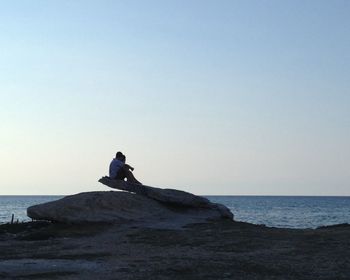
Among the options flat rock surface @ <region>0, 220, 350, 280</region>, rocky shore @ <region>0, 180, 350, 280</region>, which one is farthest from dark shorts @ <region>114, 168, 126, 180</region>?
flat rock surface @ <region>0, 220, 350, 280</region>

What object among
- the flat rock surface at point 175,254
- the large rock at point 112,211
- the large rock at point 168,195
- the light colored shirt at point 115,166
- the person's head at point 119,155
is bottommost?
the flat rock surface at point 175,254

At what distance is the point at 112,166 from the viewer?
27.1 meters

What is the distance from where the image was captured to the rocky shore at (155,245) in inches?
483

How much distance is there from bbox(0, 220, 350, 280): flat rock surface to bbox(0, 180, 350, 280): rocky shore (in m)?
0.02

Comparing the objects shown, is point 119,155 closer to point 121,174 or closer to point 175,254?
point 121,174

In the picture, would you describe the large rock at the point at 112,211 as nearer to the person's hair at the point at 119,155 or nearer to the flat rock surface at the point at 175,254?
the flat rock surface at the point at 175,254

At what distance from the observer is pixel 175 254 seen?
1463 centimetres

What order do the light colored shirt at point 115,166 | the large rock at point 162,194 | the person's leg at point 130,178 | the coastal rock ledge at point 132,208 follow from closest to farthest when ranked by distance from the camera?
the coastal rock ledge at point 132,208, the large rock at point 162,194, the light colored shirt at point 115,166, the person's leg at point 130,178

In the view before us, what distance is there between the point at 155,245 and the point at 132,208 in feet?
25.6

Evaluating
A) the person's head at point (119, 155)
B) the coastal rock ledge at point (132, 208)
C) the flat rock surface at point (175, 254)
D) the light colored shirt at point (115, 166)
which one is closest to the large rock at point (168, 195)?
the coastal rock ledge at point (132, 208)

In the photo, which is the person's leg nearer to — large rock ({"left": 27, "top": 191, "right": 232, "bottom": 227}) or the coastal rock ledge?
the coastal rock ledge

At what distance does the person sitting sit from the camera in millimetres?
26984

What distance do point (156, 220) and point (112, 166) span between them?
467 cm

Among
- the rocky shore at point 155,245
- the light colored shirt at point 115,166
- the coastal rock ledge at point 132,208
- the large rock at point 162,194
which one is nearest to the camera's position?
the rocky shore at point 155,245
